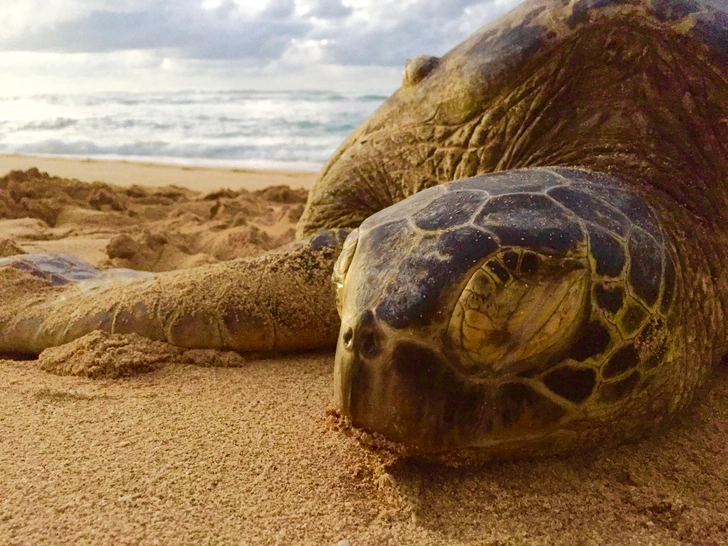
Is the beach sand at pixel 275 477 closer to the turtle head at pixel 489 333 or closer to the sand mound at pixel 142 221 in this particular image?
the turtle head at pixel 489 333

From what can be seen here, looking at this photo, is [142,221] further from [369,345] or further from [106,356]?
[369,345]

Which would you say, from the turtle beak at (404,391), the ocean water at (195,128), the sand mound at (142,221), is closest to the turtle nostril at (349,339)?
the turtle beak at (404,391)

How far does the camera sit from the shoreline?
693cm

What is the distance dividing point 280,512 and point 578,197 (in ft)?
3.11

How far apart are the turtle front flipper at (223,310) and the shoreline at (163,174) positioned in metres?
4.21

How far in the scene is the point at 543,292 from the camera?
1186 millimetres

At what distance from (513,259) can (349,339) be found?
1.16ft

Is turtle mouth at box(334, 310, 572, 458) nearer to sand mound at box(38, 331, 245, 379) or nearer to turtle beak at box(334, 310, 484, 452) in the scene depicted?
turtle beak at box(334, 310, 484, 452)

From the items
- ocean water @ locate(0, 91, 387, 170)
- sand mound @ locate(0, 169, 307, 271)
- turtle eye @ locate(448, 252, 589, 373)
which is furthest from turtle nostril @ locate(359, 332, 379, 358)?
ocean water @ locate(0, 91, 387, 170)

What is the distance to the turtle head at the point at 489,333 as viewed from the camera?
1.16 meters

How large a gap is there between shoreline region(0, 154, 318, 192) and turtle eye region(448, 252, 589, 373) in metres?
5.49

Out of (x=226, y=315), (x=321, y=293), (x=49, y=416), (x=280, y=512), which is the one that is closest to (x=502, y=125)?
(x=321, y=293)

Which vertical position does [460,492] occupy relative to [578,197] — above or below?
below

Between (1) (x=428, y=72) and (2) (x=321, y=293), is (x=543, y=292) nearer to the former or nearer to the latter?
(2) (x=321, y=293)
